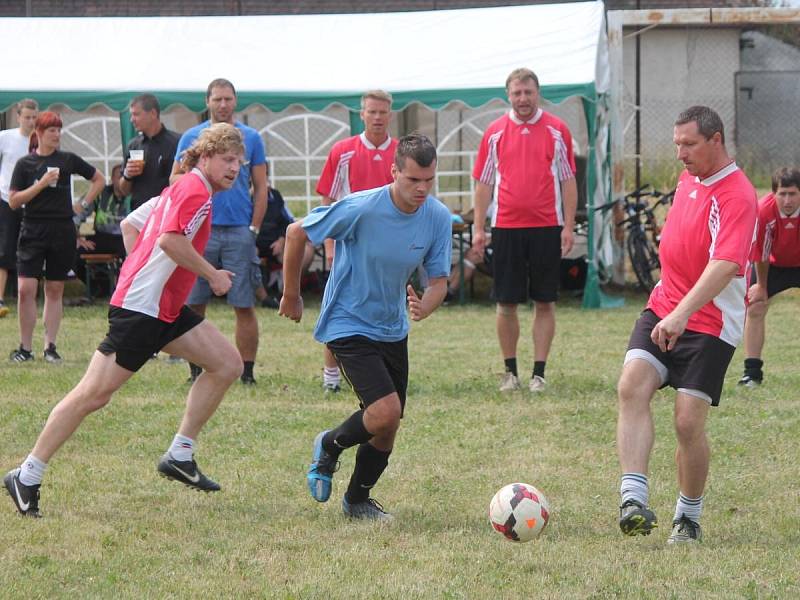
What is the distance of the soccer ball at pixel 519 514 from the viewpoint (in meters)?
A: 5.22

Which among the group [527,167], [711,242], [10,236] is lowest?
[10,236]

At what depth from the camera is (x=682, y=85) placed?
27328 millimetres

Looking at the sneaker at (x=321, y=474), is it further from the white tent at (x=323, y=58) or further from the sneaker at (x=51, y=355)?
the white tent at (x=323, y=58)

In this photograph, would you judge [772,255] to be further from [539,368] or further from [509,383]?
[509,383]

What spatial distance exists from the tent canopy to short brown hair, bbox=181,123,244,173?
7952 millimetres

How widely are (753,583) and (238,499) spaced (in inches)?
103

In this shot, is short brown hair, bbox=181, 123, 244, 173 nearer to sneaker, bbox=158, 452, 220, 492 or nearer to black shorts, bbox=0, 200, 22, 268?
sneaker, bbox=158, 452, 220, 492

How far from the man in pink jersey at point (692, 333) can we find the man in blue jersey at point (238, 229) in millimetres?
4238

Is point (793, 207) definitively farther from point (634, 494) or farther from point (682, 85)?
point (682, 85)

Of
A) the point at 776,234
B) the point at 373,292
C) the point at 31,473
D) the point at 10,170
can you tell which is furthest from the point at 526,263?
the point at 10,170

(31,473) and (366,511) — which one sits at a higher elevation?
(31,473)

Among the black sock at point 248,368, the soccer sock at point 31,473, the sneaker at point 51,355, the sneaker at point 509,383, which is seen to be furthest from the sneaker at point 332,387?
the soccer sock at point 31,473

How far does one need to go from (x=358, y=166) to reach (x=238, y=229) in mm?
1001

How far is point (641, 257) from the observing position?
14484 millimetres
